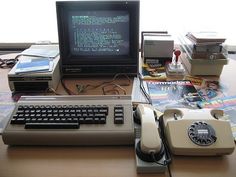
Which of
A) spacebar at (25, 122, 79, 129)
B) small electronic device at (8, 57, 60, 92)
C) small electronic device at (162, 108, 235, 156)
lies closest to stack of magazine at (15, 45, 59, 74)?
small electronic device at (8, 57, 60, 92)

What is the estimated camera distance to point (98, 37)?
44.9 inches

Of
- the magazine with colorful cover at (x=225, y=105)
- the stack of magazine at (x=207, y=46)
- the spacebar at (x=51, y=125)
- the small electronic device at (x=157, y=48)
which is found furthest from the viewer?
the small electronic device at (x=157, y=48)

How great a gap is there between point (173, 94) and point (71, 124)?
17.5 inches

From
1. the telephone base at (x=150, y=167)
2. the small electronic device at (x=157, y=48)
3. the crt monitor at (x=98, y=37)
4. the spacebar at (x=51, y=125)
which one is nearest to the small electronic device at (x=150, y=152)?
the telephone base at (x=150, y=167)

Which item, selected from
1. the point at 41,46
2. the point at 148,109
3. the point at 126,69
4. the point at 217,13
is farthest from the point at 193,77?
the point at 41,46

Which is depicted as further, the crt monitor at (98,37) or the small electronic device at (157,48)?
the small electronic device at (157,48)

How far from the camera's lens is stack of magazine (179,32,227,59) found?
1.12 meters

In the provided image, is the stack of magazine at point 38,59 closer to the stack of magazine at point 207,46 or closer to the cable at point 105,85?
the cable at point 105,85

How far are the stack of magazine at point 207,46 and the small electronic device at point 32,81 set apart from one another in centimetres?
60

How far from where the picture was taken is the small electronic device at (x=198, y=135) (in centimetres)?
73

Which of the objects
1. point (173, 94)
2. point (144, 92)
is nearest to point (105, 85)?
point (144, 92)

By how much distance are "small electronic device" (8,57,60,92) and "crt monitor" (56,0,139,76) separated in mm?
121

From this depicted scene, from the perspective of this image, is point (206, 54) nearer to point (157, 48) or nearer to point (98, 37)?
point (157, 48)

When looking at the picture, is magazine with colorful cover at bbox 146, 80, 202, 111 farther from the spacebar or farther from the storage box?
the spacebar
